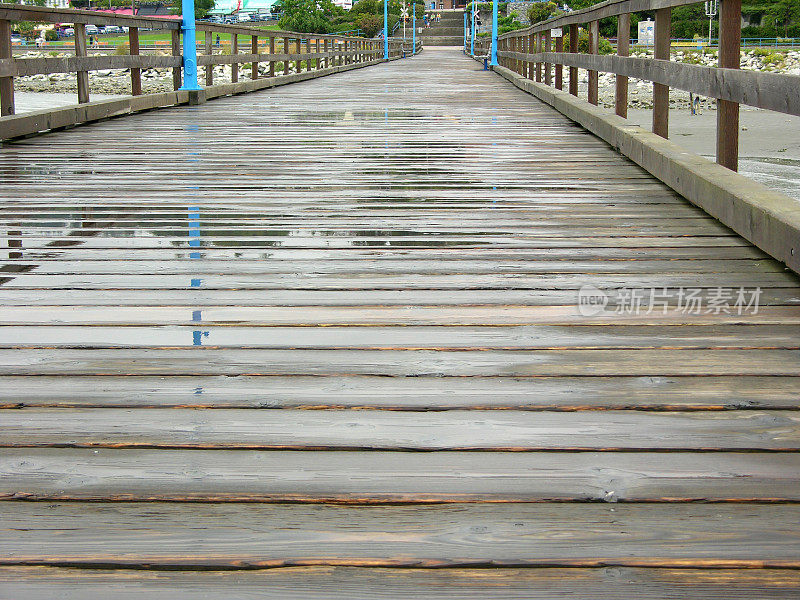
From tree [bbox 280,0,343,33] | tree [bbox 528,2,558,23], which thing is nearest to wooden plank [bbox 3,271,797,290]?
tree [bbox 280,0,343,33]

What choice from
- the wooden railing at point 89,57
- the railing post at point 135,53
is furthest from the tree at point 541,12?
the railing post at point 135,53

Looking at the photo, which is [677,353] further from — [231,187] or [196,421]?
[231,187]

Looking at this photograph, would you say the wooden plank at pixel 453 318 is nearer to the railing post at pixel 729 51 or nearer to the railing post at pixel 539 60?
the railing post at pixel 729 51

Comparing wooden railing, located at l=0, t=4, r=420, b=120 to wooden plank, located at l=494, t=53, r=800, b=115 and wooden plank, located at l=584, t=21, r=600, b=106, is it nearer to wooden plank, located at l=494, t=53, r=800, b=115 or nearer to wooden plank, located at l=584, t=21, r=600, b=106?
wooden plank, located at l=584, t=21, r=600, b=106

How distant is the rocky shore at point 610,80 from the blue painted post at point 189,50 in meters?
28.3

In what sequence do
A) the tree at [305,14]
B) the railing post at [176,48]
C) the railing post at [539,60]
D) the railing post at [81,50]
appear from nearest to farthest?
the railing post at [81,50] → the railing post at [176,48] → the railing post at [539,60] → the tree at [305,14]

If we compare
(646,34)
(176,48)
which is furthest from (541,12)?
(176,48)

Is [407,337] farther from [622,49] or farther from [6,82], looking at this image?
[6,82]

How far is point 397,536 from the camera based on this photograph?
1351 mm

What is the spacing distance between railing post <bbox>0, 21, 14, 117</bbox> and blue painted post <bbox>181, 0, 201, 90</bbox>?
3.23 meters

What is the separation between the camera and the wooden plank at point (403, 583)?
4.00 ft

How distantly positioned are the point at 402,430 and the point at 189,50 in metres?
8.72

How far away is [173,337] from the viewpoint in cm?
221

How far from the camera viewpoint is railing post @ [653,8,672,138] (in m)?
4.41
